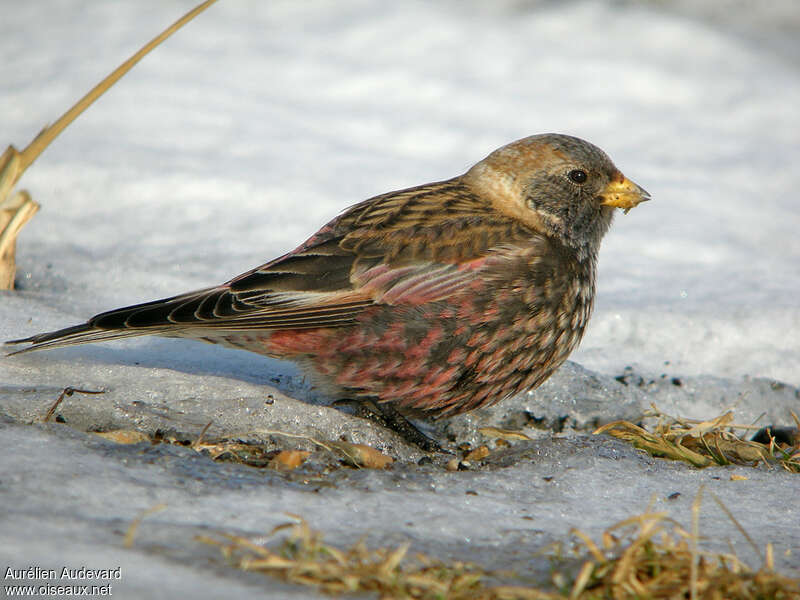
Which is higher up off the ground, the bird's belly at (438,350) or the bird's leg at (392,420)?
the bird's belly at (438,350)

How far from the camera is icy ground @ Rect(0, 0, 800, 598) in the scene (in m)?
2.56

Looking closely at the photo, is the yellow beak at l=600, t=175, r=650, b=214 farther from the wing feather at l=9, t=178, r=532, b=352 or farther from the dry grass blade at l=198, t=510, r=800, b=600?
the dry grass blade at l=198, t=510, r=800, b=600

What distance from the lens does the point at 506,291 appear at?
150 inches

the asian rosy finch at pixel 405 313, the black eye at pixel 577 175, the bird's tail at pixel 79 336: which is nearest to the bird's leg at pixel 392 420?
the asian rosy finch at pixel 405 313

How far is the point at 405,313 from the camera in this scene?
3.80 meters

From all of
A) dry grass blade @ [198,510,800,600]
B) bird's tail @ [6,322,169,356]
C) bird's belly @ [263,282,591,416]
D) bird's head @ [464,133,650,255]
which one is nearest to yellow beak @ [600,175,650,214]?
bird's head @ [464,133,650,255]

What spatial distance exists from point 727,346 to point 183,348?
9.67ft

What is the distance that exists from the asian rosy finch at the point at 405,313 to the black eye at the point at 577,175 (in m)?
0.44

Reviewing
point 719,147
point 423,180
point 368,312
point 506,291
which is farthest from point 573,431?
point 719,147

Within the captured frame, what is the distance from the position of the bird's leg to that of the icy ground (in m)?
0.12

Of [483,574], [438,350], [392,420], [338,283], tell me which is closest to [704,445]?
[438,350]

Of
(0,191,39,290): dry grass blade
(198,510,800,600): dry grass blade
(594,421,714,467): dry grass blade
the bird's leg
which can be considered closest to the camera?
(198,510,800,600): dry grass blade

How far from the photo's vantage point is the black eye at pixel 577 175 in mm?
4371

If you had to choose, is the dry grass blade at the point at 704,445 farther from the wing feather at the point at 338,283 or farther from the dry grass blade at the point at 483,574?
the dry grass blade at the point at 483,574
